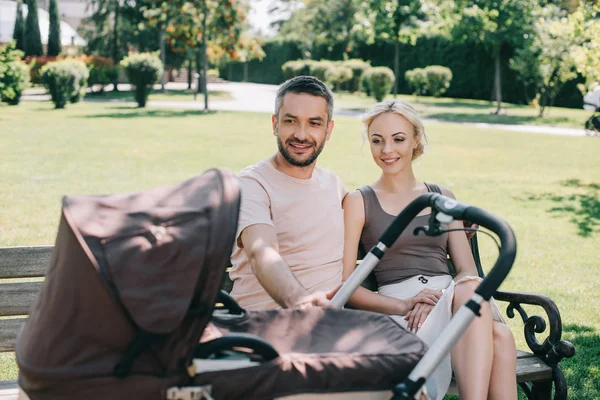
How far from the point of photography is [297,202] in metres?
3.40

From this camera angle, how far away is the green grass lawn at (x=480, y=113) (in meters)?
23.8

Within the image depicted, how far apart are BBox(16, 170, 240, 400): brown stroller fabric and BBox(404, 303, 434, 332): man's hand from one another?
1.34 meters

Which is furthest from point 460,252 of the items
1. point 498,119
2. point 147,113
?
point 498,119

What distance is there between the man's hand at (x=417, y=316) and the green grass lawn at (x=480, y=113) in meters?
20.8

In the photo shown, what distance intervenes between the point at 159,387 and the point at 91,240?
446 mm

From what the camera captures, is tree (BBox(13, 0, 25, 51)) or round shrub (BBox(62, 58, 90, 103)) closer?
round shrub (BBox(62, 58, 90, 103))

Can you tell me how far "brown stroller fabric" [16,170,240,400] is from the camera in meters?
1.89

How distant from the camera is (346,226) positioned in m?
3.57

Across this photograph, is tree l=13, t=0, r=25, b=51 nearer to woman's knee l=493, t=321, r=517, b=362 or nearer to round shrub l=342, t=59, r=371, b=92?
round shrub l=342, t=59, r=371, b=92

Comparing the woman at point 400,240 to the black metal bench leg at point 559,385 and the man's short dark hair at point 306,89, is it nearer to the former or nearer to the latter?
the man's short dark hair at point 306,89

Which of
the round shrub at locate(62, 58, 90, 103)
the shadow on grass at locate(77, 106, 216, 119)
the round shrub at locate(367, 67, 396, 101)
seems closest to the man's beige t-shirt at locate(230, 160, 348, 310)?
the shadow on grass at locate(77, 106, 216, 119)

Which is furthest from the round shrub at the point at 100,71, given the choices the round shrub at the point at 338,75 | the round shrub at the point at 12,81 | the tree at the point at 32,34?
the round shrub at the point at 338,75

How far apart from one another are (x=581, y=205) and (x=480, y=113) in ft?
55.2

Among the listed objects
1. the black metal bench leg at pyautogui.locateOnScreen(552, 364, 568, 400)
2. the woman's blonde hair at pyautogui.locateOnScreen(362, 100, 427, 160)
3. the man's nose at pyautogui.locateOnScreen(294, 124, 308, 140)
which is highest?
the woman's blonde hair at pyautogui.locateOnScreen(362, 100, 427, 160)
